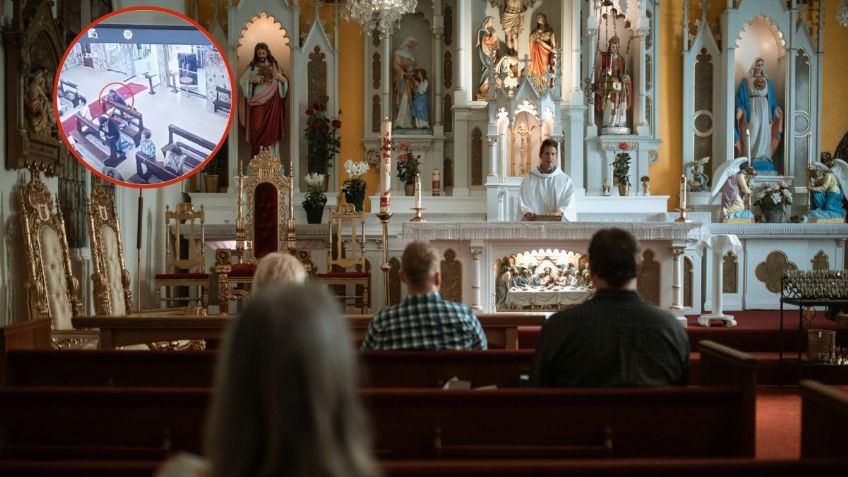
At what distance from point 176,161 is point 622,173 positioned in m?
6.31

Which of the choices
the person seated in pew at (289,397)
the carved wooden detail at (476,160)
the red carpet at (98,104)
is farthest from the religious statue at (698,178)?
the person seated in pew at (289,397)

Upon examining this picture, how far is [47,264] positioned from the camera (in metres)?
6.12

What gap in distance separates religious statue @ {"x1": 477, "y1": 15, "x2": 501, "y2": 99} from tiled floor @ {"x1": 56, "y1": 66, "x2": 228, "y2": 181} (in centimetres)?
526

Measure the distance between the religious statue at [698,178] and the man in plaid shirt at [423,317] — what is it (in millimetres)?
8333

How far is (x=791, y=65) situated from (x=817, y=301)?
5764mm

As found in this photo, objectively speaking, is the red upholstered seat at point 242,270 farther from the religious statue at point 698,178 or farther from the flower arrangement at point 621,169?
the religious statue at point 698,178

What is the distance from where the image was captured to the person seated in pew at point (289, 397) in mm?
1029

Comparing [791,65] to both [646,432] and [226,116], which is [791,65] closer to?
[226,116]

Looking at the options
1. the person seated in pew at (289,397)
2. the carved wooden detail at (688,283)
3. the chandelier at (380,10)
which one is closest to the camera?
the person seated in pew at (289,397)

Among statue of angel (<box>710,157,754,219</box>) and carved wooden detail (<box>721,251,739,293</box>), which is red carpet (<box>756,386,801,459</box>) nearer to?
carved wooden detail (<box>721,251,739,293</box>)

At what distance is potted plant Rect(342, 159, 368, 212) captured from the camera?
→ 400 inches

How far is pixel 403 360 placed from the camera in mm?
3248

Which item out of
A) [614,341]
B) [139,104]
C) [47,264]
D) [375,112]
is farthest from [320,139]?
[614,341]

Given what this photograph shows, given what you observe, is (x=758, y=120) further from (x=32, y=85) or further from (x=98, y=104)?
(x=32, y=85)
